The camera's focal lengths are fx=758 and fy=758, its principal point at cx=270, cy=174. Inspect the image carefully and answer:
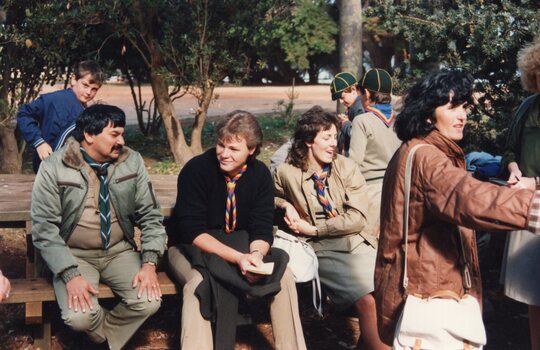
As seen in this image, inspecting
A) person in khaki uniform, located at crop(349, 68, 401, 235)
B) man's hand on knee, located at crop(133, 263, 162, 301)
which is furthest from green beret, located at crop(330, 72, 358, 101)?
man's hand on knee, located at crop(133, 263, 162, 301)

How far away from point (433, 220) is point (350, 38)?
8.13 metres

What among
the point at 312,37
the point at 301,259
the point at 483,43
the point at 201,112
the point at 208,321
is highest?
the point at 312,37

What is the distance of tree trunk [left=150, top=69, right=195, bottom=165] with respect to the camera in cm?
1024

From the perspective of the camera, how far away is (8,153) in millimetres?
9016

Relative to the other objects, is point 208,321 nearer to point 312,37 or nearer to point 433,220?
point 433,220

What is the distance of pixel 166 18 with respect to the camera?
972cm

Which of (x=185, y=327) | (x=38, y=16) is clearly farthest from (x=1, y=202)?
(x=38, y=16)

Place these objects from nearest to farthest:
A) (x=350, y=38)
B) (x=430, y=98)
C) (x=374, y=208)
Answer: (x=430, y=98), (x=374, y=208), (x=350, y=38)

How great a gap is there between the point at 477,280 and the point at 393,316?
387 mm

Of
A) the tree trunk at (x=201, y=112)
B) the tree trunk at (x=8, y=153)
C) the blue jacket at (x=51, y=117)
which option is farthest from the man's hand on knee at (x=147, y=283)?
the tree trunk at (x=201, y=112)

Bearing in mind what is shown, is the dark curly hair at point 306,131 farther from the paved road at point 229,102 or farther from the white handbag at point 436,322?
the paved road at point 229,102

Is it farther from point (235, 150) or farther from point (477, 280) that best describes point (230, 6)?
point (477, 280)

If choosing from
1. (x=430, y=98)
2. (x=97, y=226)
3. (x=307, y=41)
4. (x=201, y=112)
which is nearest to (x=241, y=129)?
(x=97, y=226)

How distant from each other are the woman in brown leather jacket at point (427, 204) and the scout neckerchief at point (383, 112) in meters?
2.64
